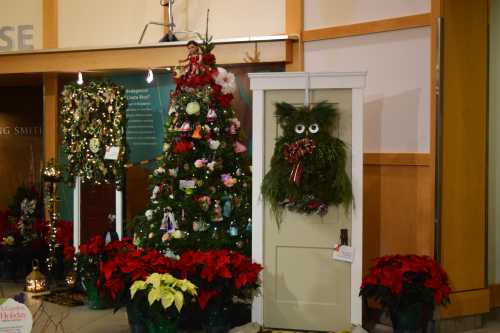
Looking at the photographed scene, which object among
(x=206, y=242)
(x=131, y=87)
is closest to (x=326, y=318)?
(x=206, y=242)

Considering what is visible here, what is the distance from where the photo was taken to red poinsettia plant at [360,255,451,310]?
17.1 ft

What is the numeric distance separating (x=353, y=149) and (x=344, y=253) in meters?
0.77

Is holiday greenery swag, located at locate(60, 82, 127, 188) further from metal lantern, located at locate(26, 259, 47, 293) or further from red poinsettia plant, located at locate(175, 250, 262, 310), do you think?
red poinsettia plant, located at locate(175, 250, 262, 310)

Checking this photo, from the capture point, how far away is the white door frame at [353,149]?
5.47 m

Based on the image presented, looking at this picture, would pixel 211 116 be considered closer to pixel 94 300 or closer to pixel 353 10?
pixel 353 10

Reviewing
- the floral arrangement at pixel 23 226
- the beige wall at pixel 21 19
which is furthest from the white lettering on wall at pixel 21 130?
the beige wall at pixel 21 19

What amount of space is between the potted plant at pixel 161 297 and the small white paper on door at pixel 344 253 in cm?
109

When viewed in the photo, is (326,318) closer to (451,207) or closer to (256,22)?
(451,207)

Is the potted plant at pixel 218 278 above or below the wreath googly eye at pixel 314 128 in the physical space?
below

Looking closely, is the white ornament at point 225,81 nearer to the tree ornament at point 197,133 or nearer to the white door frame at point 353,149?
the tree ornament at point 197,133

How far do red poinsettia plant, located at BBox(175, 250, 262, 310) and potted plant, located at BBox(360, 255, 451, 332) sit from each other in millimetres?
863

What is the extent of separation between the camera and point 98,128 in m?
7.04

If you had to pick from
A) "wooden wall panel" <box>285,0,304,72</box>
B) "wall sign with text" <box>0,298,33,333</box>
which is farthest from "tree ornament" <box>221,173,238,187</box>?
"wall sign with text" <box>0,298,33,333</box>

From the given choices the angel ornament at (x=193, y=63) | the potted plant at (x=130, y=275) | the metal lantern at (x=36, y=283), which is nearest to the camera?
the potted plant at (x=130, y=275)
